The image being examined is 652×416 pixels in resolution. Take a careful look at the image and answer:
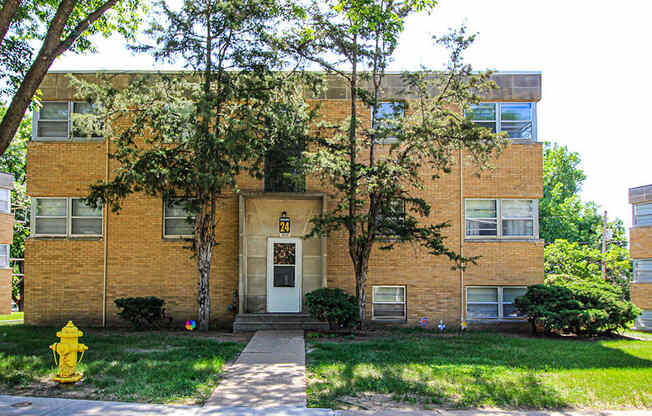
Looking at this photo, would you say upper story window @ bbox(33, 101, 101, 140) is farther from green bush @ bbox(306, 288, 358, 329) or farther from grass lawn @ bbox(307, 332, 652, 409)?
grass lawn @ bbox(307, 332, 652, 409)

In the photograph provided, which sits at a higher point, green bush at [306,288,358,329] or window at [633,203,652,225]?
window at [633,203,652,225]

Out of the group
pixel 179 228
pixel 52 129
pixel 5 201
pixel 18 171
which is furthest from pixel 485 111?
pixel 18 171

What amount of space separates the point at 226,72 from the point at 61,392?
816cm

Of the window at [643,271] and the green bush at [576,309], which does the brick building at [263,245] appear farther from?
the window at [643,271]

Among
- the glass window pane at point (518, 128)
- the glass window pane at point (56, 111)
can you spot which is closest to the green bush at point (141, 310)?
the glass window pane at point (56, 111)

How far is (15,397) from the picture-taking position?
22.6 ft

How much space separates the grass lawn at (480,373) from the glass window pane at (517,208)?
4.66 meters

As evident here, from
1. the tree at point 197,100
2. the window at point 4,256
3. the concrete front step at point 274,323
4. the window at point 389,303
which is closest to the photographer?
the tree at point 197,100

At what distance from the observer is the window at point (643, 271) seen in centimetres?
2081

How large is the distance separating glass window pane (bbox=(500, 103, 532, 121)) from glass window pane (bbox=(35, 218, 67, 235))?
13.4 metres

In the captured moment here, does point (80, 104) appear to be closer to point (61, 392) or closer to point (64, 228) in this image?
point (64, 228)

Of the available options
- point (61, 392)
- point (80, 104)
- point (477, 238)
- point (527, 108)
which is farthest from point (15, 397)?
point (527, 108)

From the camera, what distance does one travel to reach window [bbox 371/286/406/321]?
1550cm

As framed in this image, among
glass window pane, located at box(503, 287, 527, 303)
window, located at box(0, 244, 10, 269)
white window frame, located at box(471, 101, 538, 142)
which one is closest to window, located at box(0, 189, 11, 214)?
window, located at box(0, 244, 10, 269)
